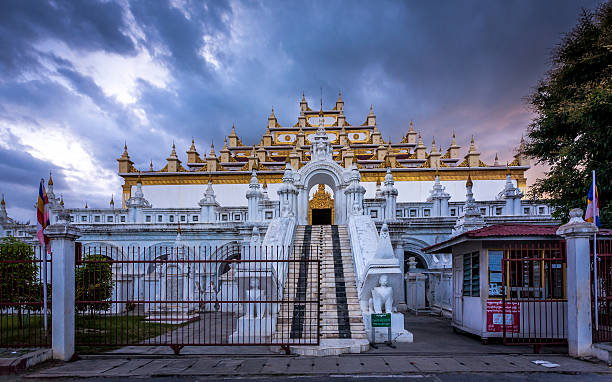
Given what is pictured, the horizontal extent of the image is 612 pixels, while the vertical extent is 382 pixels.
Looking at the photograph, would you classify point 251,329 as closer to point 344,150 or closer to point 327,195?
point 327,195

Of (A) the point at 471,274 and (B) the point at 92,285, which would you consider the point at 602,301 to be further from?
(B) the point at 92,285

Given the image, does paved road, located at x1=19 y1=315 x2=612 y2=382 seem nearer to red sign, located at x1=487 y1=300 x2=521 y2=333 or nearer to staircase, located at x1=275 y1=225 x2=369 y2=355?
red sign, located at x1=487 y1=300 x2=521 y2=333

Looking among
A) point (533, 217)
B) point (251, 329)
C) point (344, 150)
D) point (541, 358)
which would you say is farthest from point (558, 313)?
point (344, 150)

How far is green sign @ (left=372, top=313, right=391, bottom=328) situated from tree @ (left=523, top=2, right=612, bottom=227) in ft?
Result: 24.2

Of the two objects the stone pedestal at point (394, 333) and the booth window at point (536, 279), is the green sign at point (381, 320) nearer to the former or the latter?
the stone pedestal at point (394, 333)

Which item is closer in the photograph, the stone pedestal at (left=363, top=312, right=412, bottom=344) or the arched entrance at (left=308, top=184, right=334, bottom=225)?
the stone pedestal at (left=363, top=312, right=412, bottom=344)

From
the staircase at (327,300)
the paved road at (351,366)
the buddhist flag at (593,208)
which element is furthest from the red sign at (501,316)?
the staircase at (327,300)

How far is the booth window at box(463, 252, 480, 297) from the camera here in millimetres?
12745

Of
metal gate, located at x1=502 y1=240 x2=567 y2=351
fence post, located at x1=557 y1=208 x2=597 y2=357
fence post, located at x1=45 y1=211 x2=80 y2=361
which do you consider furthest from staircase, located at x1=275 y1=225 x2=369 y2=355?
fence post, located at x1=45 y1=211 x2=80 y2=361

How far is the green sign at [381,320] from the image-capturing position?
11.6 m

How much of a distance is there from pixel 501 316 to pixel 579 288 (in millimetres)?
2272

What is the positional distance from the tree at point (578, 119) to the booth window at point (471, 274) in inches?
162

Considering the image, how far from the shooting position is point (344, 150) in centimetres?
3628

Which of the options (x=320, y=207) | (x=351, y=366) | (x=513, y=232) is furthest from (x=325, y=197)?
(x=351, y=366)
